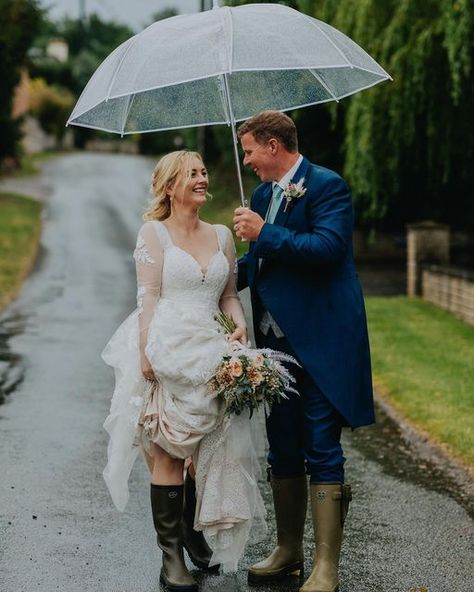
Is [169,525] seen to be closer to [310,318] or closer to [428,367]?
[310,318]

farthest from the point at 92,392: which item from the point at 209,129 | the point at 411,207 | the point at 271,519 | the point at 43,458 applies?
the point at 209,129

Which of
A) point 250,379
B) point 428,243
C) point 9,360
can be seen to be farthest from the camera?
point 428,243

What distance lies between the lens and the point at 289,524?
5.16 meters

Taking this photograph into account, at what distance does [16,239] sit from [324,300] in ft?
65.7

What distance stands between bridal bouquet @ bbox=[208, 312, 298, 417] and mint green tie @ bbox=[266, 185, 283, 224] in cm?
64

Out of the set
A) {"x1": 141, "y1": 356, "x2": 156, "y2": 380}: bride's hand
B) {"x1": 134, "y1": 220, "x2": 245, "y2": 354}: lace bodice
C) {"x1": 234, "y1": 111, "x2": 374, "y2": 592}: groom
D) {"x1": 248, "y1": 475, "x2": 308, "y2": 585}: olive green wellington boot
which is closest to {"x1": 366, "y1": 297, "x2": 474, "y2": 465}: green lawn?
{"x1": 248, "y1": 475, "x2": 308, "y2": 585}: olive green wellington boot

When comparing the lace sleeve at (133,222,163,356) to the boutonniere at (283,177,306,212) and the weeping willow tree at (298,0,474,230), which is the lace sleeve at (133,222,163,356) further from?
the weeping willow tree at (298,0,474,230)

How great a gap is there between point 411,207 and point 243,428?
17.2 meters

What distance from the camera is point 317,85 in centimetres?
585

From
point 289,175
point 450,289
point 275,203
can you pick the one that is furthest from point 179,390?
point 450,289

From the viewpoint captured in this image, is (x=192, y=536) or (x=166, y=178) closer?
(x=166, y=178)

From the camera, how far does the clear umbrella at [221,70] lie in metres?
5.03

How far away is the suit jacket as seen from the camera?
4930 millimetres

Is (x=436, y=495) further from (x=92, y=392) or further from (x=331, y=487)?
(x=92, y=392)
